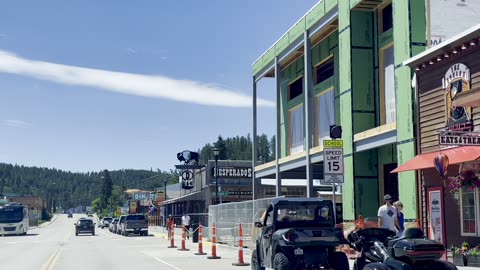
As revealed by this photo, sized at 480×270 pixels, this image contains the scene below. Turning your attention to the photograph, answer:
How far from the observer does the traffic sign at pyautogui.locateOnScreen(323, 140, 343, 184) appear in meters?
15.8

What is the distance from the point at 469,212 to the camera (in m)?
17.6

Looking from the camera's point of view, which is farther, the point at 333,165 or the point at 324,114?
the point at 324,114

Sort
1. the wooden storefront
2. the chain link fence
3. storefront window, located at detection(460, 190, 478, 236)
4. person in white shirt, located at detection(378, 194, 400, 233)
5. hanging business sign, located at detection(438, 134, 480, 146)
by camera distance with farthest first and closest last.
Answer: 1. the chain link fence
2. storefront window, located at detection(460, 190, 478, 236)
3. the wooden storefront
4. hanging business sign, located at detection(438, 134, 480, 146)
5. person in white shirt, located at detection(378, 194, 400, 233)

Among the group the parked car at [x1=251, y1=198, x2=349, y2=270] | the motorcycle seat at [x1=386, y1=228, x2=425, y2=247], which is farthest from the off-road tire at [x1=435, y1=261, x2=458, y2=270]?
the parked car at [x1=251, y1=198, x2=349, y2=270]

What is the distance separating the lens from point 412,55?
21078 mm

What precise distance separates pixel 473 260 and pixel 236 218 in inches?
624

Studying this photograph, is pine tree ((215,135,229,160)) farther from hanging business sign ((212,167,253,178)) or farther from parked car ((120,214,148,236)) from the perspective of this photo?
parked car ((120,214,148,236))

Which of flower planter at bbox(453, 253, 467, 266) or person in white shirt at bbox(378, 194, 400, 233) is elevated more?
person in white shirt at bbox(378, 194, 400, 233)

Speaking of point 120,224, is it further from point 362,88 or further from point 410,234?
point 410,234

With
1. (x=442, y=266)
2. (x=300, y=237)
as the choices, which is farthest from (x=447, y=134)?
(x=442, y=266)

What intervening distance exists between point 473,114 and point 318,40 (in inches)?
631

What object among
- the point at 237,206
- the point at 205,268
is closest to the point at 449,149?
the point at 205,268

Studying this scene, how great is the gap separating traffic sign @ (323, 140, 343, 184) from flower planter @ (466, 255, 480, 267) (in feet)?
13.5

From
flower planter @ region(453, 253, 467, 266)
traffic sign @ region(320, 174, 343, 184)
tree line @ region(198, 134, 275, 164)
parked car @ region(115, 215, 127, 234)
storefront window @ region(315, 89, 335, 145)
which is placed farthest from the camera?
tree line @ region(198, 134, 275, 164)
